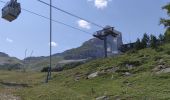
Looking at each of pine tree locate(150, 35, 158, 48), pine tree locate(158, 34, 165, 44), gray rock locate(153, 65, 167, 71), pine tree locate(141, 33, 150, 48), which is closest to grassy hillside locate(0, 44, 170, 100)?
gray rock locate(153, 65, 167, 71)

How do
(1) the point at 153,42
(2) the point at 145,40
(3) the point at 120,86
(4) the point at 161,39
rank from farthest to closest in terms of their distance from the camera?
1. (2) the point at 145,40
2. (4) the point at 161,39
3. (1) the point at 153,42
4. (3) the point at 120,86

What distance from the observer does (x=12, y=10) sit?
18656mm

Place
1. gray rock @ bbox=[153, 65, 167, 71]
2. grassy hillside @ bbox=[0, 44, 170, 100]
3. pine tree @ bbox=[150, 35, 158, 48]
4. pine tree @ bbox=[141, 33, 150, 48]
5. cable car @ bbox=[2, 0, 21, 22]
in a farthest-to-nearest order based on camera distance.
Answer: pine tree @ bbox=[141, 33, 150, 48] → pine tree @ bbox=[150, 35, 158, 48] → gray rock @ bbox=[153, 65, 167, 71] → grassy hillside @ bbox=[0, 44, 170, 100] → cable car @ bbox=[2, 0, 21, 22]

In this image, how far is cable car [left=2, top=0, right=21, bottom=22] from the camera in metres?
18.6

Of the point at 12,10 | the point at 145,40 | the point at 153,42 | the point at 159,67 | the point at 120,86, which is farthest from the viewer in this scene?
the point at 145,40

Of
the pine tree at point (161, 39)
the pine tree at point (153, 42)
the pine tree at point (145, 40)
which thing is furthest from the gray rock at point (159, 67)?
the pine tree at point (145, 40)

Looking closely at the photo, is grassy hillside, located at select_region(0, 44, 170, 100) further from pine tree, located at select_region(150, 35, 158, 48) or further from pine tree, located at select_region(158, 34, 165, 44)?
pine tree, located at select_region(158, 34, 165, 44)

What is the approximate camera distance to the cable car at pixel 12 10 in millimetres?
18609

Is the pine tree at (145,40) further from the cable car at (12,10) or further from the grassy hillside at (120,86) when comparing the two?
the cable car at (12,10)

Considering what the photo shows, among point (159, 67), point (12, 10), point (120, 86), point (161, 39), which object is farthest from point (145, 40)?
point (12, 10)

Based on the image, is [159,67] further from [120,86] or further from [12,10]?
[12,10]

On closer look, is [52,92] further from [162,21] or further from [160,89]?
[162,21]

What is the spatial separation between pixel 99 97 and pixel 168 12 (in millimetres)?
15388

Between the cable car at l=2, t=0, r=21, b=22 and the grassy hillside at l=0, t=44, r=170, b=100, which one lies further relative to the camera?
the grassy hillside at l=0, t=44, r=170, b=100
